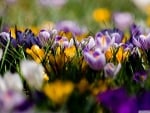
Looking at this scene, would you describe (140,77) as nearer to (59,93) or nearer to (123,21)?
(59,93)

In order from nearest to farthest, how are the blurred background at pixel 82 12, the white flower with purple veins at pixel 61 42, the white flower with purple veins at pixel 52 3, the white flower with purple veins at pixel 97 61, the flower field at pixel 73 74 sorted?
the flower field at pixel 73 74 → the white flower with purple veins at pixel 97 61 → the white flower with purple veins at pixel 61 42 → the blurred background at pixel 82 12 → the white flower with purple veins at pixel 52 3

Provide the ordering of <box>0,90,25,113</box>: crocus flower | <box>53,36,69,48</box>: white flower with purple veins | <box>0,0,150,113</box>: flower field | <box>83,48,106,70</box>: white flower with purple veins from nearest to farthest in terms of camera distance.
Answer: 1. <box>0,90,25,113</box>: crocus flower
2. <box>0,0,150,113</box>: flower field
3. <box>83,48,106,70</box>: white flower with purple veins
4. <box>53,36,69,48</box>: white flower with purple veins

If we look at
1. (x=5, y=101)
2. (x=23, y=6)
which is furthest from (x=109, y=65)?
(x=23, y=6)

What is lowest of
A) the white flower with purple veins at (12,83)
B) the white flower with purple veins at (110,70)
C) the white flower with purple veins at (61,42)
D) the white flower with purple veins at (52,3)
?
the white flower with purple veins at (110,70)

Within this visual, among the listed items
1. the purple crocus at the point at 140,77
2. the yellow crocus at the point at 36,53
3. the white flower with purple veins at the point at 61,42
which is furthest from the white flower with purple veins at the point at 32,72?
the white flower with purple veins at the point at 61,42

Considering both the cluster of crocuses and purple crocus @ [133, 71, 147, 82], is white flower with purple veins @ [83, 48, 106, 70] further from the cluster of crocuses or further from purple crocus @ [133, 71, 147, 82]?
purple crocus @ [133, 71, 147, 82]

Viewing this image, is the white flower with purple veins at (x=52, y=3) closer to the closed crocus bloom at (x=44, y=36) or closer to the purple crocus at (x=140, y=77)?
the closed crocus bloom at (x=44, y=36)

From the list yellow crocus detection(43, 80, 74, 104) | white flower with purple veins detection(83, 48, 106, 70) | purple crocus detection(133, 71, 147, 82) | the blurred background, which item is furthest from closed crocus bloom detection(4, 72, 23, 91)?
the blurred background
